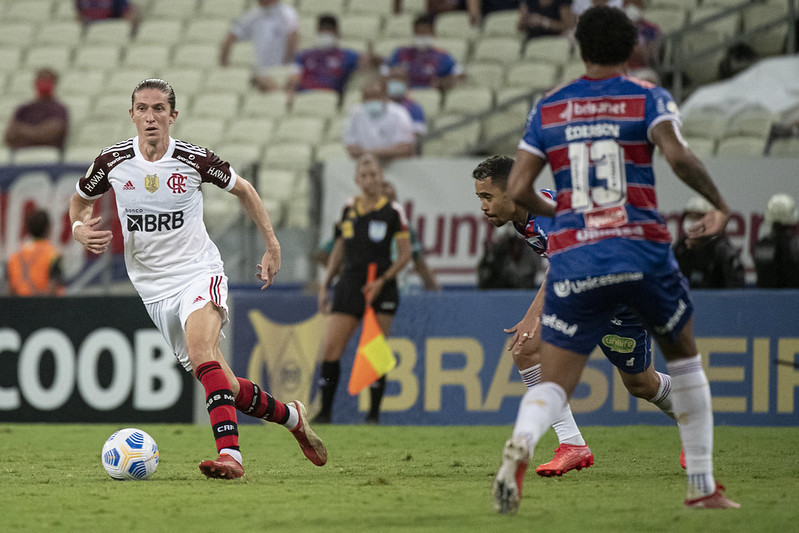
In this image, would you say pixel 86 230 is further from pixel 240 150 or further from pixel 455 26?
pixel 455 26

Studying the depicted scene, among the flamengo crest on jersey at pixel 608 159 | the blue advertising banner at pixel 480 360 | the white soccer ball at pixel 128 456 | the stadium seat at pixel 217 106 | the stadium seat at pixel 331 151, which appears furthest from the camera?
the stadium seat at pixel 217 106

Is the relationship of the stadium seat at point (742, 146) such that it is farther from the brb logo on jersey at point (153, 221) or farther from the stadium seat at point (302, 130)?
the brb logo on jersey at point (153, 221)

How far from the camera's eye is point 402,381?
41.1ft

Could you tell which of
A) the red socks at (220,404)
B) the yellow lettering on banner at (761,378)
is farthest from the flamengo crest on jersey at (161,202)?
the yellow lettering on banner at (761,378)

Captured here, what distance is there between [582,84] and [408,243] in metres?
6.73

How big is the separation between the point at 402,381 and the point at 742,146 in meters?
4.82

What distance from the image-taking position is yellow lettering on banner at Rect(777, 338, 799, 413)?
11.6 m

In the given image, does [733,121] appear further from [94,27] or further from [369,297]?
[94,27]

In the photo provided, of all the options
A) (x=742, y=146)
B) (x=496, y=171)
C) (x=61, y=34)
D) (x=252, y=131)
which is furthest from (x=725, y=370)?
(x=61, y=34)

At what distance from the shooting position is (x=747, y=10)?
15.7m

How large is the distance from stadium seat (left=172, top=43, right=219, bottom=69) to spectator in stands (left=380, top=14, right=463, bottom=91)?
144 inches

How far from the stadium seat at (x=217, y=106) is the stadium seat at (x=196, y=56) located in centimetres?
106

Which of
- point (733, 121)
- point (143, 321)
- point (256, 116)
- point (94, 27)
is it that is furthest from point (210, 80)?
point (733, 121)

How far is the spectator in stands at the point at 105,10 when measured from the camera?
66.9 ft
